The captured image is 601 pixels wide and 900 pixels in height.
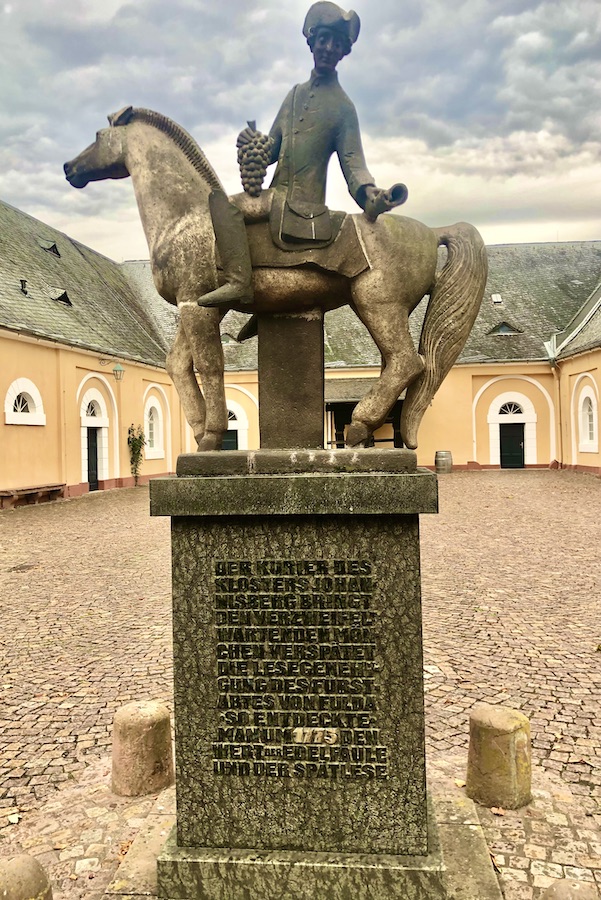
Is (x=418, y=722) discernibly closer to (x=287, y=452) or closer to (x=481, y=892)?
(x=481, y=892)

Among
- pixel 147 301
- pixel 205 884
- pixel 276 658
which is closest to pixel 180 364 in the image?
pixel 276 658

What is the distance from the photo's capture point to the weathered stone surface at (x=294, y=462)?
250 centimetres

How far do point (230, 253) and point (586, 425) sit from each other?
915 inches

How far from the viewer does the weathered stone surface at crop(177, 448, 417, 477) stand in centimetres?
250

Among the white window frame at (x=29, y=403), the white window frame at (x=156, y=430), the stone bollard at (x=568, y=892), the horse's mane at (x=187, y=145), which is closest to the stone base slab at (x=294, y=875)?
the stone bollard at (x=568, y=892)

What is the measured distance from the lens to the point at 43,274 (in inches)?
797

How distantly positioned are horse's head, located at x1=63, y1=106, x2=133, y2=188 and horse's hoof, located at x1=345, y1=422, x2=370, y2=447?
1629 millimetres

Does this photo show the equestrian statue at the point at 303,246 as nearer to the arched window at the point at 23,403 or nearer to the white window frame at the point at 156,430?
the arched window at the point at 23,403

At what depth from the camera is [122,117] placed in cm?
301

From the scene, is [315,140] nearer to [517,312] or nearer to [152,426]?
[152,426]

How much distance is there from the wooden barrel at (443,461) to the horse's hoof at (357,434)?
895 inches

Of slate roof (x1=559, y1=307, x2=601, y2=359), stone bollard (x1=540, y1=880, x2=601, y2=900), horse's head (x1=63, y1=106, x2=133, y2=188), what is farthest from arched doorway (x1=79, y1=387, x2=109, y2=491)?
stone bollard (x1=540, y1=880, x2=601, y2=900)

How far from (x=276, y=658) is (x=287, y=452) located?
30.9 inches

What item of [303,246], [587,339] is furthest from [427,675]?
[587,339]
